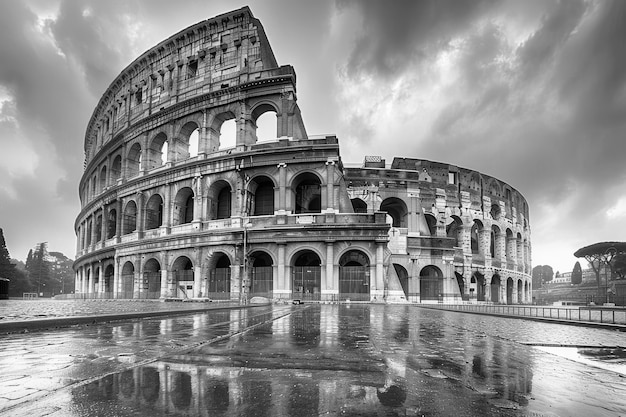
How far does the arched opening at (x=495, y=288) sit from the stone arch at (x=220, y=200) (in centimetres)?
2757

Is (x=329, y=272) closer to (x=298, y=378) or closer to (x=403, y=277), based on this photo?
(x=403, y=277)

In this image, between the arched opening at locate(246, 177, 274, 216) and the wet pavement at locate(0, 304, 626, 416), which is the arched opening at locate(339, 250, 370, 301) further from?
the wet pavement at locate(0, 304, 626, 416)

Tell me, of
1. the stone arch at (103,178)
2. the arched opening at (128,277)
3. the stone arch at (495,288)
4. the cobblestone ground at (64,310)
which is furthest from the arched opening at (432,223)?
the stone arch at (103,178)

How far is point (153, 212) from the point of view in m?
34.5

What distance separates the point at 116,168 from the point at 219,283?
750 inches

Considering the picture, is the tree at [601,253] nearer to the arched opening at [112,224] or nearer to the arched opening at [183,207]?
the arched opening at [183,207]

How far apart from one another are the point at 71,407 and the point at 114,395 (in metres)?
0.36

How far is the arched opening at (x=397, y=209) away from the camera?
35312 mm

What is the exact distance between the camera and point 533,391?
3.42 m

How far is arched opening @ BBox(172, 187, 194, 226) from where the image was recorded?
32.2 metres


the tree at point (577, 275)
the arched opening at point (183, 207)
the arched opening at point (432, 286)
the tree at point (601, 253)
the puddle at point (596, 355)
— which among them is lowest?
the tree at point (577, 275)

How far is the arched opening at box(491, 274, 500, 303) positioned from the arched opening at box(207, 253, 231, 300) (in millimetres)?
26956

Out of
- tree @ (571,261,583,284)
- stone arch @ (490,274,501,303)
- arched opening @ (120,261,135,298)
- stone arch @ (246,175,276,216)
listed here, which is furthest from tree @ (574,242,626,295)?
arched opening @ (120,261,135,298)

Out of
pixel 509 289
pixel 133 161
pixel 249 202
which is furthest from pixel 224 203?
pixel 509 289
